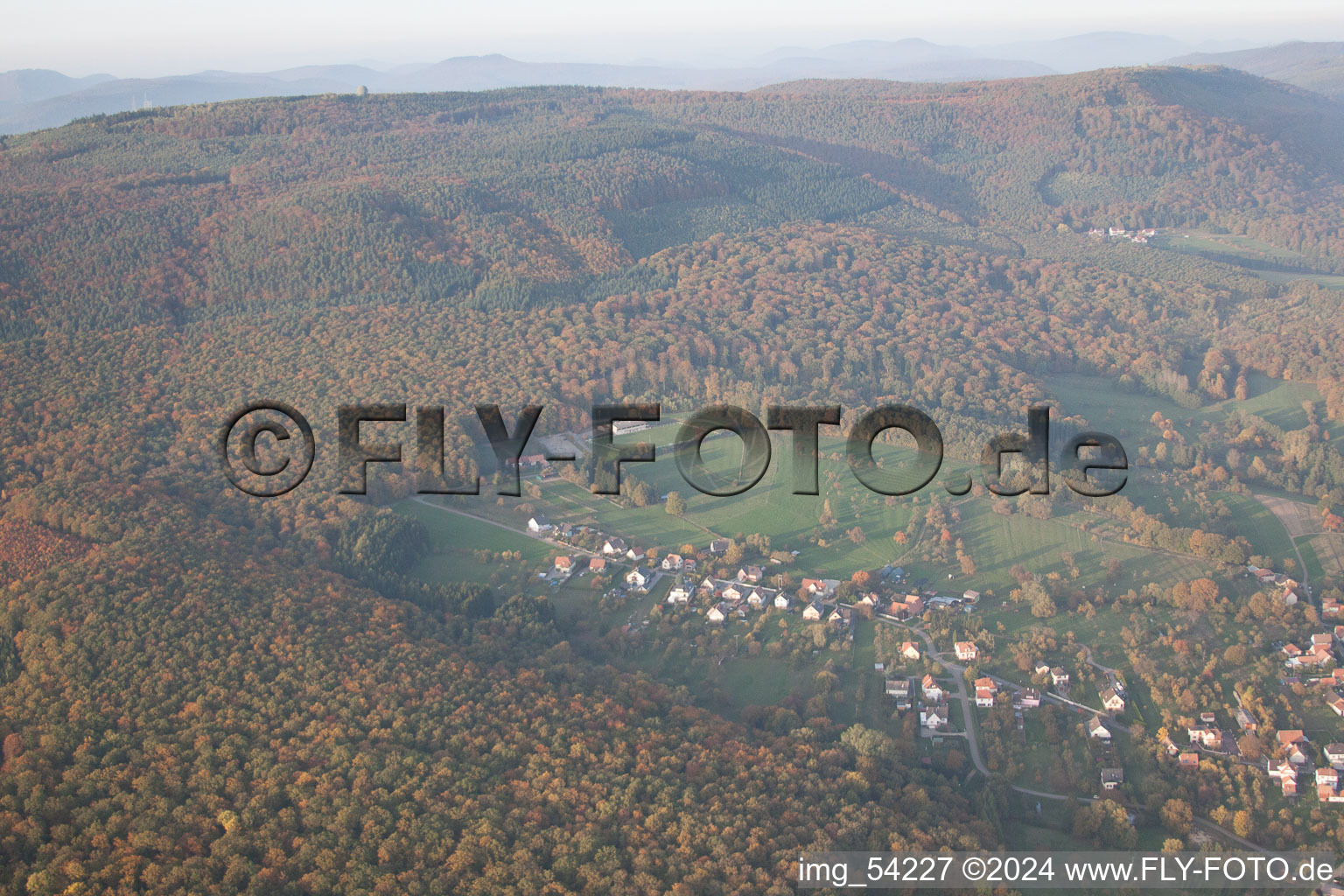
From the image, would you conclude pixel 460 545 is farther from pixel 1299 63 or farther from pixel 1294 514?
pixel 1299 63

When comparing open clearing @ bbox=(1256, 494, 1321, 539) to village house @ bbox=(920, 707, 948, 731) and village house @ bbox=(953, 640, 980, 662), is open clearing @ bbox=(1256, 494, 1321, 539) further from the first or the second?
village house @ bbox=(920, 707, 948, 731)

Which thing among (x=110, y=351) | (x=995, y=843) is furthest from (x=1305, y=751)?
(x=110, y=351)

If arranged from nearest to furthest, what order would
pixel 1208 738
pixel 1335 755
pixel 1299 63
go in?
pixel 1335 755
pixel 1208 738
pixel 1299 63

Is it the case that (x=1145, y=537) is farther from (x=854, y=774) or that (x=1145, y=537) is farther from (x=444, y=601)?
(x=444, y=601)

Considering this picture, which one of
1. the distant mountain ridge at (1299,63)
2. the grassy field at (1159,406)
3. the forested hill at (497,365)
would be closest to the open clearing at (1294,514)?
the forested hill at (497,365)

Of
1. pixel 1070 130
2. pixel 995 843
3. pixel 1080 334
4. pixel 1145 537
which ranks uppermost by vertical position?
pixel 1070 130

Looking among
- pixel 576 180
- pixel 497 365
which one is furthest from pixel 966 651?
pixel 576 180

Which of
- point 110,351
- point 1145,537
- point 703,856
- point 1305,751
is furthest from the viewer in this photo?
point 110,351
